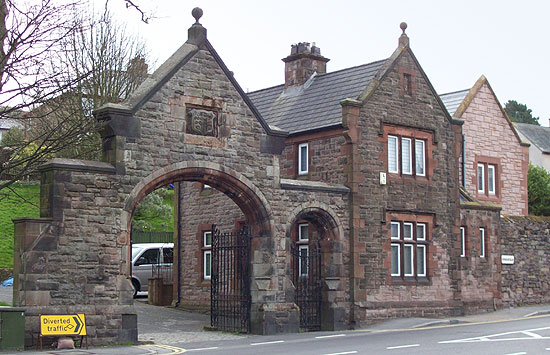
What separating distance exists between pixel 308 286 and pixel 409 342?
19.0ft

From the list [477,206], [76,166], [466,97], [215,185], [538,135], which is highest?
[538,135]

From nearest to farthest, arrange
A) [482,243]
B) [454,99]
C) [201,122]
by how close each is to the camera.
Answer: [201,122] → [482,243] → [454,99]

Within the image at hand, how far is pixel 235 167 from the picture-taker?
70.7 feet

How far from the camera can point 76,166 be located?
18578 mm

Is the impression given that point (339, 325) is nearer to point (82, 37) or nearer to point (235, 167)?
point (235, 167)

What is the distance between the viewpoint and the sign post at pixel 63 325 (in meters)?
17.3

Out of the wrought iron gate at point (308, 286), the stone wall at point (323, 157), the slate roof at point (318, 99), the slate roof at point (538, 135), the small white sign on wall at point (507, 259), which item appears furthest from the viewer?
the slate roof at point (538, 135)

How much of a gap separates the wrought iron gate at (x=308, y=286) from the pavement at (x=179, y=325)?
5.16ft

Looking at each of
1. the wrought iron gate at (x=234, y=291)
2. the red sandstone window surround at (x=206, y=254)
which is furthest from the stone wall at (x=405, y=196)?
the red sandstone window surround at (x=206, y=254)

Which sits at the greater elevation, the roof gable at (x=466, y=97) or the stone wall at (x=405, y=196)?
the roof gable at (x=466, y=97)

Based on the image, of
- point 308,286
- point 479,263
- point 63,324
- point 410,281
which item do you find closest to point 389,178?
point 410,281

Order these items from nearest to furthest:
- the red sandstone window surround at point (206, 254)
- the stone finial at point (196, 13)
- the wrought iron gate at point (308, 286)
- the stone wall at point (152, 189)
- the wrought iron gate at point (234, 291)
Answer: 1. the stone wall at point (152, 189)
2. the stone finial at point (196, 13)
3. the wrought iron gate at point (234, 291)
4. the wrought iron gate at point (308, 286)
5. the red sandstone window surround at point (206, 254)

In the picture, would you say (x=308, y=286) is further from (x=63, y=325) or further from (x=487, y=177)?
(x=487, y=177)

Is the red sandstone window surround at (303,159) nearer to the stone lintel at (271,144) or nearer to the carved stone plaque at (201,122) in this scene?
the stone lintel at (271,144)
